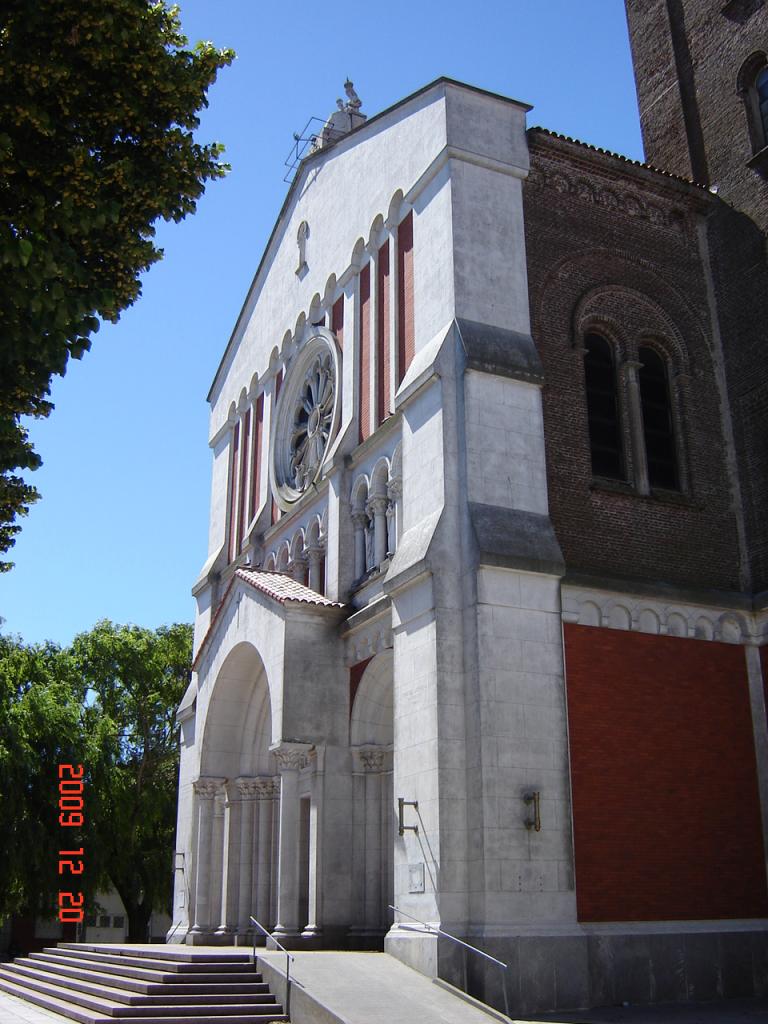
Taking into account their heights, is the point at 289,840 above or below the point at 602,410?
below

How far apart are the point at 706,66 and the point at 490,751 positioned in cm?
1661

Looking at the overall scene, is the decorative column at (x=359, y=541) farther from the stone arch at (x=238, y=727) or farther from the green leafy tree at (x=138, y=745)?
the green leafy tree at (x=138, y=745)

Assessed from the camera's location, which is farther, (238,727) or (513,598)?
(238,727)

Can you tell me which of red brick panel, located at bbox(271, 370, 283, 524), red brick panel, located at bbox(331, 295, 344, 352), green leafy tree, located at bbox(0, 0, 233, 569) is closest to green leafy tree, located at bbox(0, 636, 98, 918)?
red brick panel, located at bbox(271, 370, 283, 524)

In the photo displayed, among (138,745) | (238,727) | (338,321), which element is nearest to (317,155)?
(338,321)

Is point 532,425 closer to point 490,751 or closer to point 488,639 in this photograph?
point 488,639

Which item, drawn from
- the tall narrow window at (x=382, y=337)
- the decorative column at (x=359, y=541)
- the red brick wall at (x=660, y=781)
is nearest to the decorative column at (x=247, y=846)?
the decorative column at (x=359, y=541)

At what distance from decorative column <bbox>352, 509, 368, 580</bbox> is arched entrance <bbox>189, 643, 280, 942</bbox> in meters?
3.14

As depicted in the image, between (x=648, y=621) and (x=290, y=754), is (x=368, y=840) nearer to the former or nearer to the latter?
(x=290, y=754)

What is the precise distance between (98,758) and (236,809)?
12.0 meters

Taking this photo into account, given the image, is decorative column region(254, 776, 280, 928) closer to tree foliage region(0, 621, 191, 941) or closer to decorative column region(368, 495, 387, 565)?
decorative column region(368, 495, 387, 565)

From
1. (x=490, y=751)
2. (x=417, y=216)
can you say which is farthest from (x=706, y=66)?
(x=490, y=751)

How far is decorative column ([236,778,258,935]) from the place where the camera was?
76.0ft

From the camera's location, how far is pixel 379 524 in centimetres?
2053
